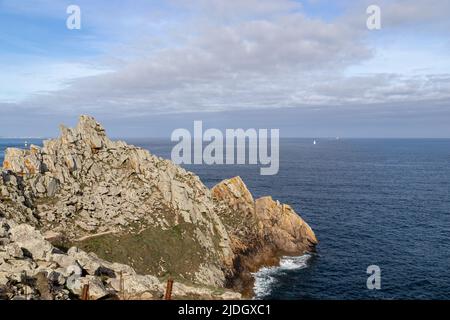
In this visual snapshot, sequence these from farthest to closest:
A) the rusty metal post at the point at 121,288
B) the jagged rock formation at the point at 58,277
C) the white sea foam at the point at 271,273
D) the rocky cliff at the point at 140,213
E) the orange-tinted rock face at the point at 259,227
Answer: the orange-tinted rock face at the point at 259,227 → the white sea foam at the point at 271,273 → the rocky cliff at the point at 140,213 → the rusty metal post at the point at 121,288 → the jagged rock formation at the point at 58,277

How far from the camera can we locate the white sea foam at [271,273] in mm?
58625

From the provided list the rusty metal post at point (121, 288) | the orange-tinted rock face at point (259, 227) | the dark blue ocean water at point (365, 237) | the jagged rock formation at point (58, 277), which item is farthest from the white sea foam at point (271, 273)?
the rusty metal post at point (121, 288)

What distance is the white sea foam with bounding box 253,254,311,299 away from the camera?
192ft

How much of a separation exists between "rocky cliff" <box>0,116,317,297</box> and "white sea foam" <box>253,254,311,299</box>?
2.02m

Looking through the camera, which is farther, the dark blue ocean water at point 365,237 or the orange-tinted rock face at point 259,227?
the orange-tinted rock face at point 259,227

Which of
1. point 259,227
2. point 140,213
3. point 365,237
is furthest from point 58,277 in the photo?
point 365,237

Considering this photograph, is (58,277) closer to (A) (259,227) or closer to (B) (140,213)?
(B) (140,213)

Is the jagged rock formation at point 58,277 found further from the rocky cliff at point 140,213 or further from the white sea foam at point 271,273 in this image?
the white sea foam at point 271,273

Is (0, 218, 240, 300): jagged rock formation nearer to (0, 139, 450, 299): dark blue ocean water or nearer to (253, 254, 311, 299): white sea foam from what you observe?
(253, 254, 311, 299): white sea foam

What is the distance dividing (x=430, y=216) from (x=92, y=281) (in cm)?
9434

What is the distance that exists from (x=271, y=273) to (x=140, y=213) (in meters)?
26.3

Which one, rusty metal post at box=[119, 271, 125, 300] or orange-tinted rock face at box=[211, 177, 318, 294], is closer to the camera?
rusty metal post at box=[119, 271, 125, 300]

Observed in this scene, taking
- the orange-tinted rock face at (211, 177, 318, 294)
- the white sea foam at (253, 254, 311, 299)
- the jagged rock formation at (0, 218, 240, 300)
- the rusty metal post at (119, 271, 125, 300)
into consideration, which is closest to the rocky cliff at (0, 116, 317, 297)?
the orange-tinted rock face at (211, 177, 318, 294)

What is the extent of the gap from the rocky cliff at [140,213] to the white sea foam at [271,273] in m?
2.02
